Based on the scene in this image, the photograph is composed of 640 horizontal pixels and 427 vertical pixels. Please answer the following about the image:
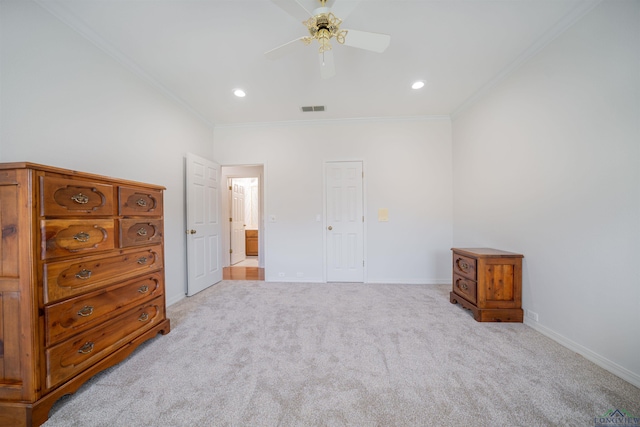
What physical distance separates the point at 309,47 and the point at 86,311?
9.03 feet

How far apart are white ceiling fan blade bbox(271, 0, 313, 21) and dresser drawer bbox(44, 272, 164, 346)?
89.2 inches

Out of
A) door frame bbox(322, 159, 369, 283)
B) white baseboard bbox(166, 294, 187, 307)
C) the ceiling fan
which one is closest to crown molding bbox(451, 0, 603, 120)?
the ceiling fan

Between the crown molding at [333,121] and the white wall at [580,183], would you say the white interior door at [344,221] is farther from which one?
the white wall at [580,183]

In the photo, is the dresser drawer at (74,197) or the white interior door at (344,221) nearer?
the dresser drawer at (74,197)

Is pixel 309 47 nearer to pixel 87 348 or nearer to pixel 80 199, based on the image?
pixel 80 199

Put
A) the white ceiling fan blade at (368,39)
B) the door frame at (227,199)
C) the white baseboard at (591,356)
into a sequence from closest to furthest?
the white baseboard at (591,356)
the white ceiling fan blade at (368,39)
the door frame at (227,199)

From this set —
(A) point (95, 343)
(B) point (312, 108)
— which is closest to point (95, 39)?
(B) point (312, 108)

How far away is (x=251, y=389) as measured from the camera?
1.46 meters

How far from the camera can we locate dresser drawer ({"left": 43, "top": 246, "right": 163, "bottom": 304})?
1276 millimetres

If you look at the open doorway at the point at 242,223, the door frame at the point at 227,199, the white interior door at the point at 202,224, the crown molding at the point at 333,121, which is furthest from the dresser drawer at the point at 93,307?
the door frame at the point at 227,199

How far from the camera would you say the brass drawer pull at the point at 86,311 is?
1429 mm

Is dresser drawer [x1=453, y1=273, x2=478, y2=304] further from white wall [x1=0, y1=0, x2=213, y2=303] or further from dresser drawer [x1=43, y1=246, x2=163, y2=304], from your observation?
white wall [x1=0, y1=0, x2=213, y2=303]

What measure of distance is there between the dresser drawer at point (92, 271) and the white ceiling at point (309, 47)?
193 centimetres

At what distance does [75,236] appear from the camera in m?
1.39
